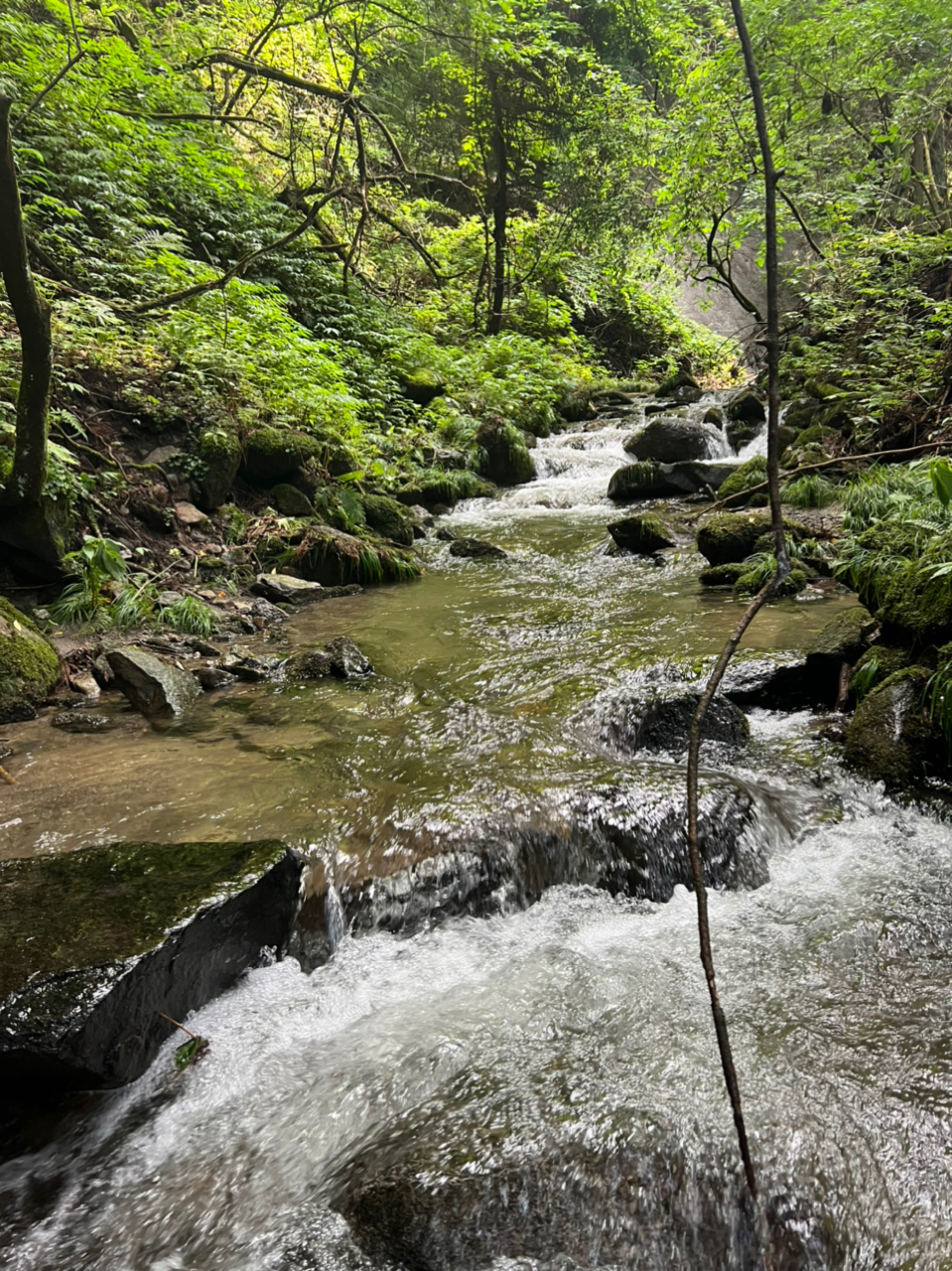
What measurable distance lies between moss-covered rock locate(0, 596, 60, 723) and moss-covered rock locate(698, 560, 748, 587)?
588 cm

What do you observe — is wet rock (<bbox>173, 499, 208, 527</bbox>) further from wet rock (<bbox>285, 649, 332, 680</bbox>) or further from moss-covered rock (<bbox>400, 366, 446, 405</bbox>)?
moss-covered rock (<bbox>400, 366, 446, 405</bbox>)

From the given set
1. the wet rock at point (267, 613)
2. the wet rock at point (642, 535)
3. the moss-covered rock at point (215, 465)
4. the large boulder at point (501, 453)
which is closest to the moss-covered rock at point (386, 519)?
the moss-covered rock at point (215, 465)

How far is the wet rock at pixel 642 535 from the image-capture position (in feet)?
28.5

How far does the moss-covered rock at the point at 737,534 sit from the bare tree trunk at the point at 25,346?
6.34 meters

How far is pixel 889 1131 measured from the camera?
6.46 feet

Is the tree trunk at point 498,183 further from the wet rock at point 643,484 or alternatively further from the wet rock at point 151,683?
the wet rock at point 151,683

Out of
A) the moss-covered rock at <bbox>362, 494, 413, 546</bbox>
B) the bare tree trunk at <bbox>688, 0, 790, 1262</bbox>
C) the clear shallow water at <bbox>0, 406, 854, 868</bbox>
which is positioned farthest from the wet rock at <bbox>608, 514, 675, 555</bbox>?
the bare tree trunk at <bbox>688, 0, 790, 1262</bbox>

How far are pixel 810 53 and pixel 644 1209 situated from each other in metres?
12.4

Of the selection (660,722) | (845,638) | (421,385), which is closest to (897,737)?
(845,638)

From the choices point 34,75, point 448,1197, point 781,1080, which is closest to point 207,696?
point 448,1197

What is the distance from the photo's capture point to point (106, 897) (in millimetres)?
2639

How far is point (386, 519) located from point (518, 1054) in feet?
26.3

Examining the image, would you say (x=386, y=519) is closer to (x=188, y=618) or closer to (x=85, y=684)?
(x=188, y=618)

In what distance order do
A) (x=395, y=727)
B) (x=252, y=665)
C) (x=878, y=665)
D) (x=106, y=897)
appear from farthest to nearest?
1. (x=252, y=665)
2. (x=395, y=727)
3. (x=878, y=665)
4. (x=106, y=897)
